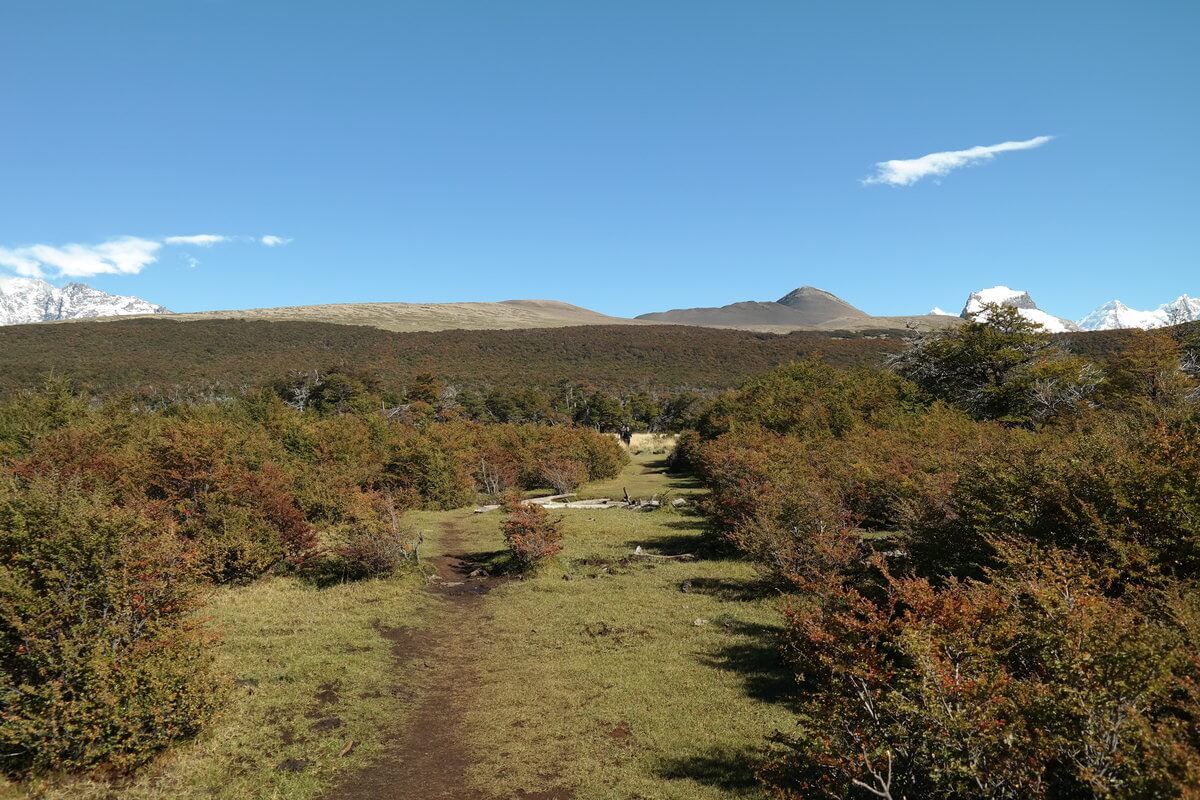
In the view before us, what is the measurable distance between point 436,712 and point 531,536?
968 cm

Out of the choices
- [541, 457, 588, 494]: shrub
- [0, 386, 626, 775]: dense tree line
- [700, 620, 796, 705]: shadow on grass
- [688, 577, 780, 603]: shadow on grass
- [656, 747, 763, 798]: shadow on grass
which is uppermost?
[0, 386, 626, 775]: dense tree line

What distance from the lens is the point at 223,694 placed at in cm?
973

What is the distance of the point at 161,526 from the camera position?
11.8m

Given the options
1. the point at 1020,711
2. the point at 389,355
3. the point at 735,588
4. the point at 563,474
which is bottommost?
the point at 563,474

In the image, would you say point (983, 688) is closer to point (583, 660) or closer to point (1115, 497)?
point (1115, 497)

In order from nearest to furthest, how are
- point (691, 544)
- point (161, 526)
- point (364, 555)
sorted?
point (161, 526) → point (364, 555) → point (691, 544)

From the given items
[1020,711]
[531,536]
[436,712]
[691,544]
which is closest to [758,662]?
[436,712]

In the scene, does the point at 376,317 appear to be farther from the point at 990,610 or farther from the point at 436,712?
the point at 990,610

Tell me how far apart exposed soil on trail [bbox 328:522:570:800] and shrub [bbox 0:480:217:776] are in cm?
287

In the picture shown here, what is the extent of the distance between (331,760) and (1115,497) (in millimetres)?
13945

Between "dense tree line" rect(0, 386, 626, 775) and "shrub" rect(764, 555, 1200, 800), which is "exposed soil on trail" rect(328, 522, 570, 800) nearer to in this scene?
"dense tree line" rect(0, 386, 626, 775)

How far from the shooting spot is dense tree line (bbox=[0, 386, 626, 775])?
8328mm

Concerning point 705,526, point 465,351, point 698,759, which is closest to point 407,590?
point 698,759

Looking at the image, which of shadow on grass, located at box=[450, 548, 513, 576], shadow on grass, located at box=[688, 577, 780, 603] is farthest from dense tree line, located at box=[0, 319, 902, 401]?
shadow on grass, located at box=[688, 577, 780, 603]
